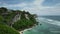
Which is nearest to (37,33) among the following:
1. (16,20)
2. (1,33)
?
(16,20)

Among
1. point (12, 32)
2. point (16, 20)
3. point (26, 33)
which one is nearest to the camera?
point (12, 32)

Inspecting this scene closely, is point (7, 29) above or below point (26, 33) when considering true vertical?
above

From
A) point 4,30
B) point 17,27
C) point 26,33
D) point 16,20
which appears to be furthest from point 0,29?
point 16,20

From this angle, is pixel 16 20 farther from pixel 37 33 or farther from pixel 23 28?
pixel 37 33

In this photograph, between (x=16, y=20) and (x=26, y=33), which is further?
(x=16, y=20)

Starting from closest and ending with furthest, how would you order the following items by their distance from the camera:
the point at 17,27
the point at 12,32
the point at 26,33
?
the point at 12,32
the point at 26,33
the point at 17,27

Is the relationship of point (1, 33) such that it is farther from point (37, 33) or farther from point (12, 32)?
point (37, 33)

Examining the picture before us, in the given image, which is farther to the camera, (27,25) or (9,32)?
(27,25)

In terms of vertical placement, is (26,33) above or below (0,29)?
below

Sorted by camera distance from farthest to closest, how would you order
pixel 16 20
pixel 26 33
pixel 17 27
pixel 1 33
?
1. pixel 16 20
2. pixel 17 27
3. pixel 26 33
4. pixel 1 33
